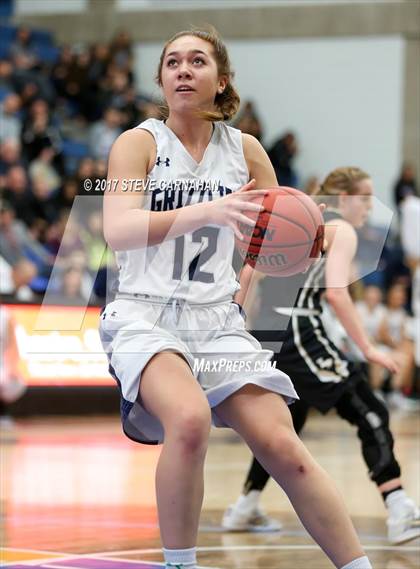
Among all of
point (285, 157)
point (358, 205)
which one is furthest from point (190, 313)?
point (285, 157)

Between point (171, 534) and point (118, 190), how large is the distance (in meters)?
1.04

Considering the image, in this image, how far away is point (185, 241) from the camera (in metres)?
4.06

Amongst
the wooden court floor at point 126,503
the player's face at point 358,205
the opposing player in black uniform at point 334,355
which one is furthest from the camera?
the player's face at point 358,205

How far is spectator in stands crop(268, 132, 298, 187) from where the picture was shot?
17.9 metres

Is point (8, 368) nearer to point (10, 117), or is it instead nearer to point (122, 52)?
point (10, 117)

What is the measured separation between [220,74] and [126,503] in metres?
3.26

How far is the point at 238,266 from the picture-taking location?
455 centimetres

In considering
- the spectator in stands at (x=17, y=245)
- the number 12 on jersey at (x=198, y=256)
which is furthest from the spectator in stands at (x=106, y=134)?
the number 12 on jersey at (x=198, y=256)

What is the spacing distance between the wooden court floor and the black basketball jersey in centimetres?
95

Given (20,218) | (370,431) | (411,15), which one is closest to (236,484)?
(370,431)

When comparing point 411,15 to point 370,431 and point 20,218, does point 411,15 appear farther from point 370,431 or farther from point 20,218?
point 370,431

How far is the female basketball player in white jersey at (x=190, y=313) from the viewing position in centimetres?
379

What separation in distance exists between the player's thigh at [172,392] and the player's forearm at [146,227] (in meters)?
0.34

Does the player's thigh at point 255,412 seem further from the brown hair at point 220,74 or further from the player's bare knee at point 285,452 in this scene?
the brown hair at point 220,74
